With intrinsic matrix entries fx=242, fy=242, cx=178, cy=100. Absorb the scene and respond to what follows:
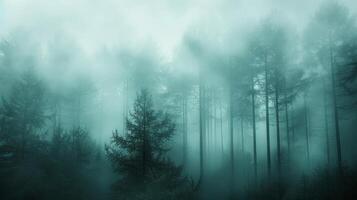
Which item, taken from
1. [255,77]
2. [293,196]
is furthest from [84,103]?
[293,196]

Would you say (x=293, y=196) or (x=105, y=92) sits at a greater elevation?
(x=105, y=92)

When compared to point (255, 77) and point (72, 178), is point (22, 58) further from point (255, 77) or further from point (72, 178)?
point (255, 77)

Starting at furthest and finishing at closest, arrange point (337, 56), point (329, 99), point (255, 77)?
point (329, 99), point (255, 77), point (337, 56)

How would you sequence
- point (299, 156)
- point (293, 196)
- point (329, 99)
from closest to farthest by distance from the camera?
point (293, 196) → point (329, 99) → point (299, 156)

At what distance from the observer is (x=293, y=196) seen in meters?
15.5

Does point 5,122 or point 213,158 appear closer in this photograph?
point 5,122

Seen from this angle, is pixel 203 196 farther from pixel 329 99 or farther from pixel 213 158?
pixel 329 99

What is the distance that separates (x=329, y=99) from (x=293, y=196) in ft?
68.2

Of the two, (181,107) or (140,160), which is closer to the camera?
(140,160)

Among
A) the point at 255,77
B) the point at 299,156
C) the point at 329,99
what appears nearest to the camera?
the point at 255,77

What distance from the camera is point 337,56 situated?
62.7ft

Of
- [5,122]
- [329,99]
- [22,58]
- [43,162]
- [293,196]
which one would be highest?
[22,58]

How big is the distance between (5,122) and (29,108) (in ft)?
6.46

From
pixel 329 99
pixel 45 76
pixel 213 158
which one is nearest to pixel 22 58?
pixel 45 76
